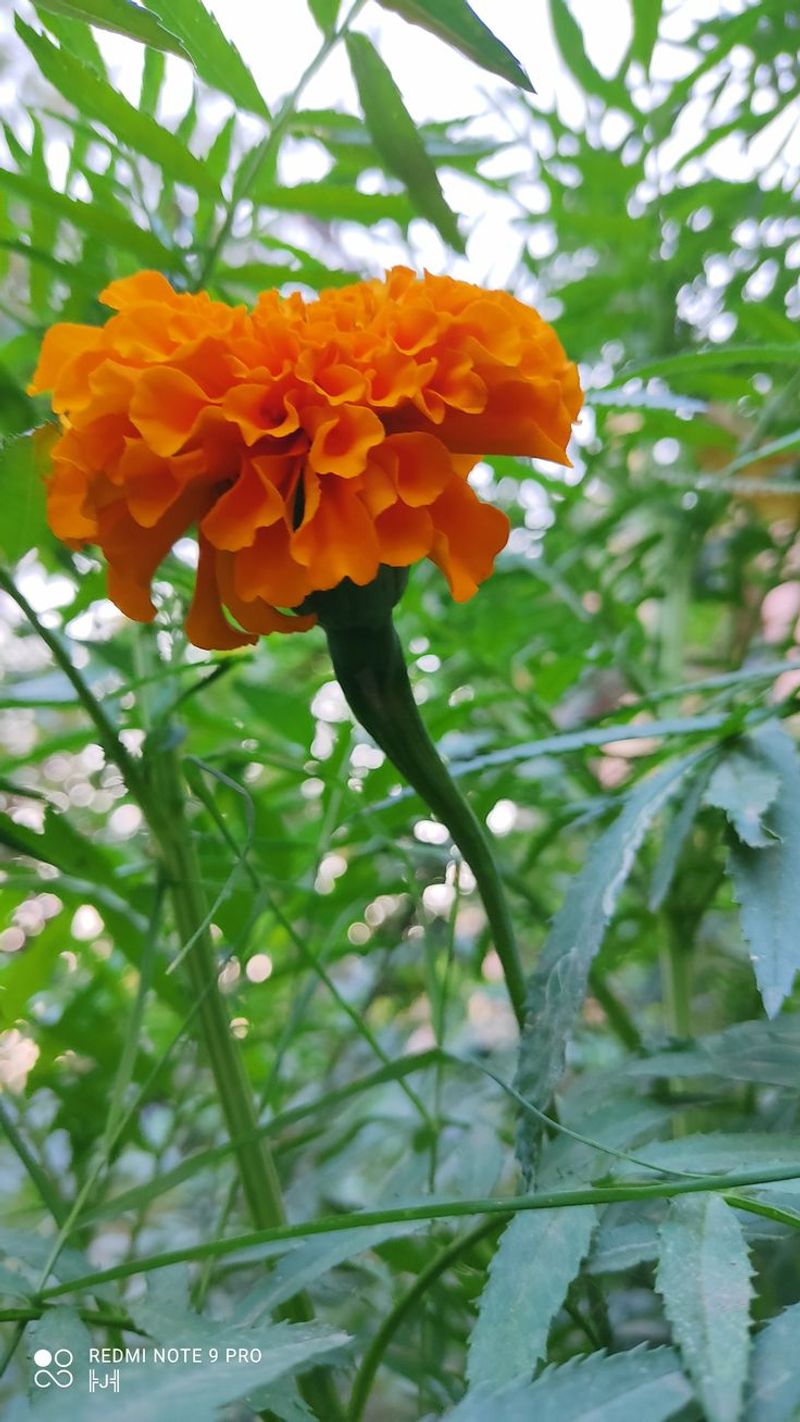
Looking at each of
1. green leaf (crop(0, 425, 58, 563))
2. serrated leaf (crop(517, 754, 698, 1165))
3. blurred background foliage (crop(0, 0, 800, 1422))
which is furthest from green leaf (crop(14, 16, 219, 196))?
serrated leaf (crop(517, 754, 698, 1165))

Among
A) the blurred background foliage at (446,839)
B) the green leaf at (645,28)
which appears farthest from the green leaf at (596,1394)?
the green leaf at (645,28)

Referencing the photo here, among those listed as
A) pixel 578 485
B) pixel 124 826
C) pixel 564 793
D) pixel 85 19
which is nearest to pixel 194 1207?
pixel 124 826

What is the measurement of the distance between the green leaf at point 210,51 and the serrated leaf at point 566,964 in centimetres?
25

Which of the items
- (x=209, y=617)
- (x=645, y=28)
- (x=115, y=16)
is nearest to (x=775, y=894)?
(x=209, y=617)

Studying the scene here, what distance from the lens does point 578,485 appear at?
517 mm

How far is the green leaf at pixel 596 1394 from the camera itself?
0.18 m

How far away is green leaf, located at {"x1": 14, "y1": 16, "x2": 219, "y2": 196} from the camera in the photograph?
286mm

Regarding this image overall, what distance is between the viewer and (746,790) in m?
0.29

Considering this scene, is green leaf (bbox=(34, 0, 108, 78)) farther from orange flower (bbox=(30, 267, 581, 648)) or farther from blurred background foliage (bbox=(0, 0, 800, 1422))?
orange flower (bbox=(30, 267, 581, 648))

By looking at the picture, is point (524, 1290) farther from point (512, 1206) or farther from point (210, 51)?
point (210, 51)

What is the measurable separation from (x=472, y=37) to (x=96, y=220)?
0.47ft

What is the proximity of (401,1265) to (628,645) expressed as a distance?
31 centimetres

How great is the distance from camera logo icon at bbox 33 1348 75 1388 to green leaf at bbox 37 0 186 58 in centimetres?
30

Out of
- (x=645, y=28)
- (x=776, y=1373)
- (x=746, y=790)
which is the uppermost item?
(x=645, y=28)
